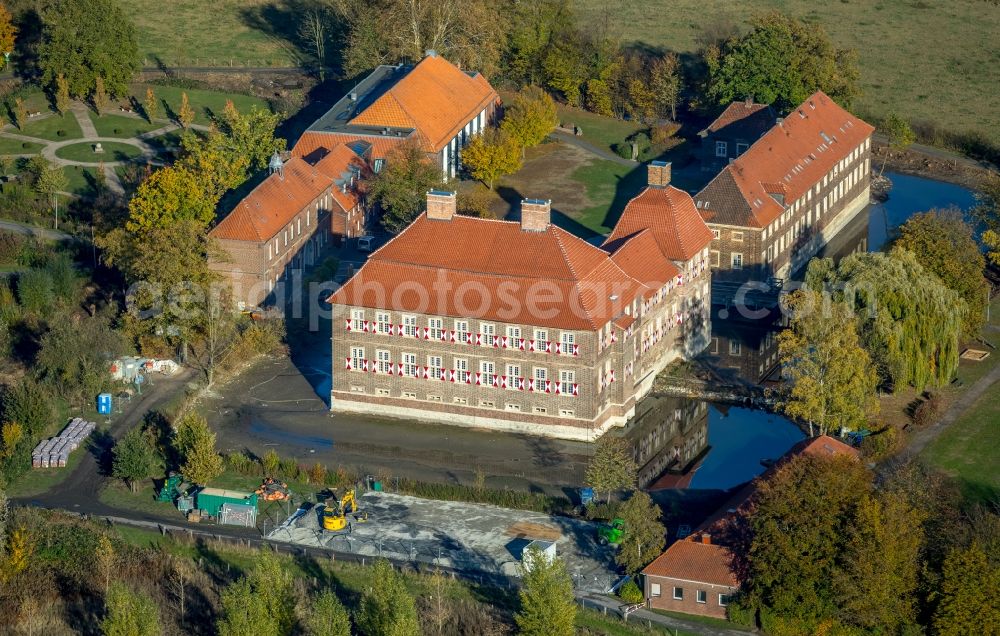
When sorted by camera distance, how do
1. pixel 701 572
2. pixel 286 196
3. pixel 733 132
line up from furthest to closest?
pixel 733 132 < pixel 286 196 < pixel 701 572

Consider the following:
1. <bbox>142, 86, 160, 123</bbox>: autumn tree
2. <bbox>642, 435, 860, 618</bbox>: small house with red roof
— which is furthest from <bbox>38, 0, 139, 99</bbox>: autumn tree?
<bbox>642, 435, 860, 618</bbox>: small house with red roof

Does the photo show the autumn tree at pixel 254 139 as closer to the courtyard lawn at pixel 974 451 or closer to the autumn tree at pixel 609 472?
the autumn tree at pixel 609 472

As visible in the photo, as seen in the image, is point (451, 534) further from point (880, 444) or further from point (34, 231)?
point (34, 231)

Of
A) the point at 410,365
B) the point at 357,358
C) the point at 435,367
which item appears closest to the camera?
the point at 435,367

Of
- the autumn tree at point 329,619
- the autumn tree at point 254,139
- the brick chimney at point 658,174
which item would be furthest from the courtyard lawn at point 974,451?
the autumn tree at point 254,139

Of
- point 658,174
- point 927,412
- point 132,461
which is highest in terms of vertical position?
point 658,174

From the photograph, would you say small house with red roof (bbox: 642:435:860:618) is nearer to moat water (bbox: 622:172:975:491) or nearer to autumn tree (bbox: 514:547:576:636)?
autumn tree (bbox: 514:547:576:636)

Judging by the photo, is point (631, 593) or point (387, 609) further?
point (631, 593)

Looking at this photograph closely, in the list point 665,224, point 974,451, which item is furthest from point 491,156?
point 974,451

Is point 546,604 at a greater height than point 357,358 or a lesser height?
lesser
